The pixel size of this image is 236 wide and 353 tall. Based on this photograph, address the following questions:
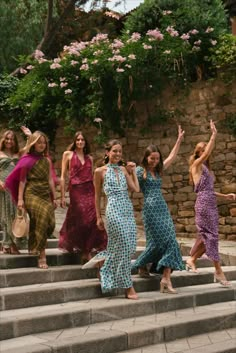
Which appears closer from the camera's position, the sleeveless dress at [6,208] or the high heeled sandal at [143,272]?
the high heeled sandal at [143,272]

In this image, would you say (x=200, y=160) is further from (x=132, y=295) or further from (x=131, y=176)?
(x=132, y=295)

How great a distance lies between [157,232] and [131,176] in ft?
2.15

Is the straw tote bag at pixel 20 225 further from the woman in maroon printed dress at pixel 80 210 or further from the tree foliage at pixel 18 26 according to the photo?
the tree foliage at pixel 18 26

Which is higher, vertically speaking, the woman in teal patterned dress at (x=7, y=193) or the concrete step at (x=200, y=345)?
the woman in teal patterned dress at (x=7, y=193)

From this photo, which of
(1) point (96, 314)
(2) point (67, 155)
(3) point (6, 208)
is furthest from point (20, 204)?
(1) point (96, 314)

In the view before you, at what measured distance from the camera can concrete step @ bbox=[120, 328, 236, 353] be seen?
430cm

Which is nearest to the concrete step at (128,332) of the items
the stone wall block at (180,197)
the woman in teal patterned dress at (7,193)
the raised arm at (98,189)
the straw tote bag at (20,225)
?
the raised arm at (98,189)

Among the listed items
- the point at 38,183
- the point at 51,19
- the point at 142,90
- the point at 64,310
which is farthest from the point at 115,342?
the point at 51,19

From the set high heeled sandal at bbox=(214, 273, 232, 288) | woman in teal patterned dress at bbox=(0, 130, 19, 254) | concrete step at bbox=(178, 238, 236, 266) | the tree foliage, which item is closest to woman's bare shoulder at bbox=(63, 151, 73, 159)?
woman in teal patterned dress at bbox=(0, 130, 19, 254)

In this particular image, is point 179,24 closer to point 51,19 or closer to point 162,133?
point 162,133

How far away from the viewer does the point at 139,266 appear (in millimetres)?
5840

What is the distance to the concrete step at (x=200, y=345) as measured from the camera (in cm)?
430

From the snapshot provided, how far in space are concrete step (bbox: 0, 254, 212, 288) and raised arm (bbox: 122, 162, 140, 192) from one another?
1029 millimetres

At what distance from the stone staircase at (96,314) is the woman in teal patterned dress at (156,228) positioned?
209mm
